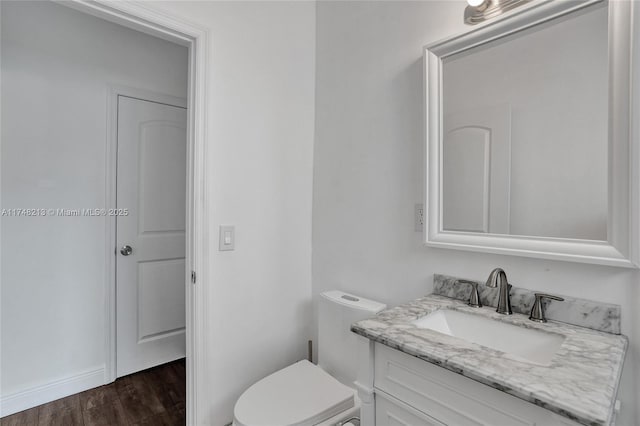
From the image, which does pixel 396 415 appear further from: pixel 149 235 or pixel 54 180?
pixel 54 180

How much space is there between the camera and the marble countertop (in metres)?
0.58

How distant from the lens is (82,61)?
6.73ft

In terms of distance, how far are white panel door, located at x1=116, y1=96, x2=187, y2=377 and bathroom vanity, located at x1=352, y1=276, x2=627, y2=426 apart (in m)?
1.93

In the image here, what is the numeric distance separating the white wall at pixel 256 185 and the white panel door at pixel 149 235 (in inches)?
44.1

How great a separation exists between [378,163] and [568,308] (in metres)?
0.89

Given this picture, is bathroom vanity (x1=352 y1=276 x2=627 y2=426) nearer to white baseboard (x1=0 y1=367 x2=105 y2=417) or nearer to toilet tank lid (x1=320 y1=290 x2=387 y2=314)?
toilet tank lid (x1=320 y1=290 x2=387 y2=314)

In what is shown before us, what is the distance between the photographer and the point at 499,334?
3.26 feet

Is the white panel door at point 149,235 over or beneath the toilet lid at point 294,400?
over

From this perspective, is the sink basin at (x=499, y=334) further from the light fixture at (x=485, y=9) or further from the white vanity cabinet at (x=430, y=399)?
the light fixture at (x=485, y=9)

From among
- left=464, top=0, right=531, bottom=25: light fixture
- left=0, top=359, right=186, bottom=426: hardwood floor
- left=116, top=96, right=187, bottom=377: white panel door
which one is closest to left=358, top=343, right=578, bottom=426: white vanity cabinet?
left=464, top=0, right=531, bottom=25: light fixture

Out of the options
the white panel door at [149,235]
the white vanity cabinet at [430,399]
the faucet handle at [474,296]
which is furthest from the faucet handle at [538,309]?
the white panel door at [149,235]

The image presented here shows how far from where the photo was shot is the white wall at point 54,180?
1852 mm

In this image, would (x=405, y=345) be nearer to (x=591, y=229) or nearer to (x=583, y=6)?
(x=591, y=229)

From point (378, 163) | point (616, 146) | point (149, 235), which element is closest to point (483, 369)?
point (616, 146)
